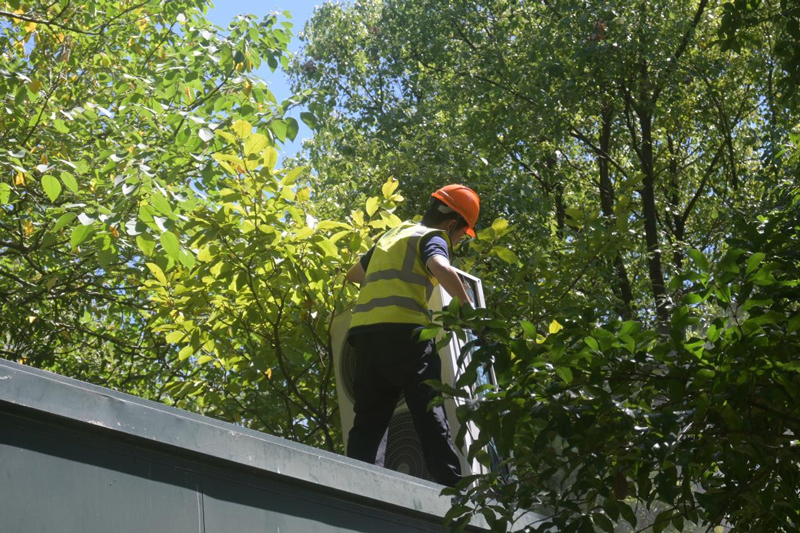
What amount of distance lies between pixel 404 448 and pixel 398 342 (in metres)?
0.77

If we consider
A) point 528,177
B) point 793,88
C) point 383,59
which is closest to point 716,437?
point 793,88

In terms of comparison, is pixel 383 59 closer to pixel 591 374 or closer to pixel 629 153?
pixel 629 153

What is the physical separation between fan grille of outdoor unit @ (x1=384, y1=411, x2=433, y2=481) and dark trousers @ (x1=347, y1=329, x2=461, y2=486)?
219 mm

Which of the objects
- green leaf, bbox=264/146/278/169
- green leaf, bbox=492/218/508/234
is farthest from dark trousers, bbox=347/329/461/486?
green leaf, bbox=492/218/508/234

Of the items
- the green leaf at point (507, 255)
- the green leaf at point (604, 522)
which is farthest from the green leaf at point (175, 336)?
the green leaf at point (604, 522)

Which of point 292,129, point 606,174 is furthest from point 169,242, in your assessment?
point 606,174

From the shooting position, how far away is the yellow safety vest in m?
4.95

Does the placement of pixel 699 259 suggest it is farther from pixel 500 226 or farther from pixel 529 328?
pixel 500 226

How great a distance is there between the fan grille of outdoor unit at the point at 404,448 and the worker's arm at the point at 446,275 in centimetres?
99

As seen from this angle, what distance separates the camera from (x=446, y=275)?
475 centimetres

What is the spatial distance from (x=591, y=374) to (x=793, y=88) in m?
2.94

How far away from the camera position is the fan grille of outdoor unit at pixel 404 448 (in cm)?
525

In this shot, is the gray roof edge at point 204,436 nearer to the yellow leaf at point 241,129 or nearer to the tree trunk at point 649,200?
the yellow leaf at point 241,129

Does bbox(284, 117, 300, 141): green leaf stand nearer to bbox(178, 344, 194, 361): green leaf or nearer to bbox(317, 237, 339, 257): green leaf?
bbox(317, 237, 339, 257): green leaf
